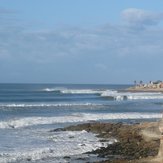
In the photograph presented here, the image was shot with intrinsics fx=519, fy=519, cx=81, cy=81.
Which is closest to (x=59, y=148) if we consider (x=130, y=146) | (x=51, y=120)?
(x=130, y=146)

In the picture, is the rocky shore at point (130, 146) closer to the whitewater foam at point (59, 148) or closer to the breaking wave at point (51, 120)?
the whitewater foam at point (59, 148)

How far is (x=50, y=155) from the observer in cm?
2244

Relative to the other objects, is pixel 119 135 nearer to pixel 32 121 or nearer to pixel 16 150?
pixel 16 150

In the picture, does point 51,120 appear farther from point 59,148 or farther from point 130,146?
point 130,146

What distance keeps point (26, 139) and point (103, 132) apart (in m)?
5.55

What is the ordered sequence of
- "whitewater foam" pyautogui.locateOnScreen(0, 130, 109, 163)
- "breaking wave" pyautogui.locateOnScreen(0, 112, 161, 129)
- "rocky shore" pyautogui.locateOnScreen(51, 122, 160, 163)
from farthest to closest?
1. "breaking wave" pyautogui.locateOnScreen(0, 112, 161, 129)
2. "whitewater foam" pyautogui.locateOnScreen(0, 130, 109, 163)
3. "rocky shore" pyautogui.locateOnScreen(51, 122, 160, 163)

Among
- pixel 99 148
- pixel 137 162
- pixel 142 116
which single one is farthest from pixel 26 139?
pixel 142 116

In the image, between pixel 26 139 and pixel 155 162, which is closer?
pixel 155 162

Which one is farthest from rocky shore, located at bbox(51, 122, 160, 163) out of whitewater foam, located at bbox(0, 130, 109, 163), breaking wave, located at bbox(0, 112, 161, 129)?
breaking wave, located at bbox(0, 112, 161, 129)

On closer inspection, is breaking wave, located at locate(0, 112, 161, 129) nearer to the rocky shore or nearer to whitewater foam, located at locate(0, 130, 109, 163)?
the rocky shore

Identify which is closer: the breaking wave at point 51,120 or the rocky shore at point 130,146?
the rocky shore at point 130,146

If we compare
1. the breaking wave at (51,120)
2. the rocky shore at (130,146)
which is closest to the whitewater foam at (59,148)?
the rocky shore at (130,146)

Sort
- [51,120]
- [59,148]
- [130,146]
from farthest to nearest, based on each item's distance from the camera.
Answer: [51,120] < [59,148] < [130,146]

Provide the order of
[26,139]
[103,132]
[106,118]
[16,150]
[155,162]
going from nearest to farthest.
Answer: [155,162], [16,150], [26,139], [103,132], [106,118]
